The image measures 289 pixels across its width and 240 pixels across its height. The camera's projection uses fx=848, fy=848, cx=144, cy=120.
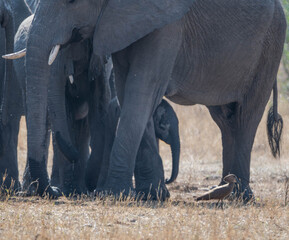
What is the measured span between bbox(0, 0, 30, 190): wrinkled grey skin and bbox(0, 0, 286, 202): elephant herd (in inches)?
0.5

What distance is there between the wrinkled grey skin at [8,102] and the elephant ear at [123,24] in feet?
4.05

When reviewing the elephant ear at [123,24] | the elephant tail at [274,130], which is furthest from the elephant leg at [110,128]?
the elephant tail at [274,130]

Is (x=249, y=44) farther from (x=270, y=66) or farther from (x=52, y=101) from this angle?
(x=52, y=101)

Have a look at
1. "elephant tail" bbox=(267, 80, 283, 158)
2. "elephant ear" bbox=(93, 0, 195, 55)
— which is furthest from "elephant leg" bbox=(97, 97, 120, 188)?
"elephant tail" bbox=(267, 80, 283, 158)

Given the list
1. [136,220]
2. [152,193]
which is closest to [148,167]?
[152,193]

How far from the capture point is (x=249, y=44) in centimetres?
868

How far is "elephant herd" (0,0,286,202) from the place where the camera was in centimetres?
741

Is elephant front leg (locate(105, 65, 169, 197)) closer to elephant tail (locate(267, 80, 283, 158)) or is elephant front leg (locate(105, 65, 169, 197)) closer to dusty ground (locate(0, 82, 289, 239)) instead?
dusty ground (locate(0, 82, 289, 239))

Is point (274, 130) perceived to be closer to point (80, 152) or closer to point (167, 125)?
point (167, 125)

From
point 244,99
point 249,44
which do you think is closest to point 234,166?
point 244,99

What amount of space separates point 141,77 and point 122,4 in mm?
674

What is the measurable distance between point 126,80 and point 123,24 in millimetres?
528

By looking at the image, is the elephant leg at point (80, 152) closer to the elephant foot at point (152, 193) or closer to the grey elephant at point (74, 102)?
the grey elephant at point (74, 102)

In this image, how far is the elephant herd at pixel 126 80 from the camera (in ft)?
24.3
